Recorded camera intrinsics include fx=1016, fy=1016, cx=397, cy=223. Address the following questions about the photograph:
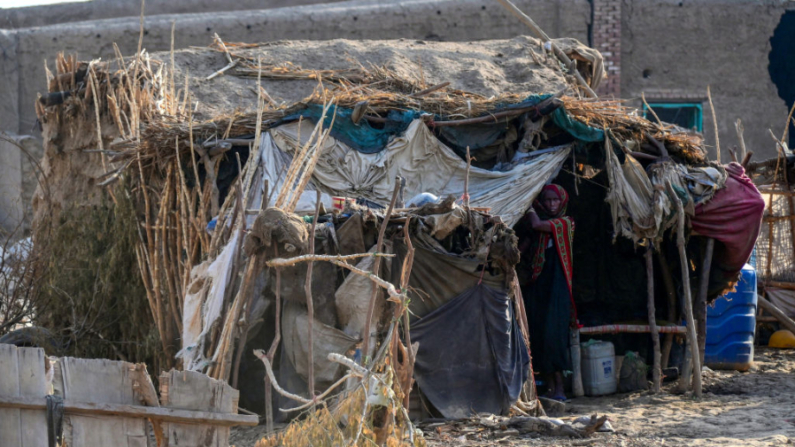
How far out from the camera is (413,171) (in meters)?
8.52

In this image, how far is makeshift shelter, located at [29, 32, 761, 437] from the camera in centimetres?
699

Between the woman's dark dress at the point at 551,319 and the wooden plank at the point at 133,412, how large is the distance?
4597 millimetres

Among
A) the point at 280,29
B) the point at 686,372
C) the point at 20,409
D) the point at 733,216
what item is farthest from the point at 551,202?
the point at 280,29

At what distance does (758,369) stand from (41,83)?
10.4m

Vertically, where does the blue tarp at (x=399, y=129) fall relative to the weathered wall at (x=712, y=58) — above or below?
below

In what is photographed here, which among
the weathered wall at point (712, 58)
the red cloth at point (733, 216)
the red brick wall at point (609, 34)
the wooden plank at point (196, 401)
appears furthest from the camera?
the weathered wall at point (712, 58)

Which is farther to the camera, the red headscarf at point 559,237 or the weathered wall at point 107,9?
the weathered wall at point 107,9

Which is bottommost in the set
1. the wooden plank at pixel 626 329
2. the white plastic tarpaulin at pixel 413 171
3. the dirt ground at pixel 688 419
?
the dirt ground at pixel 688 419

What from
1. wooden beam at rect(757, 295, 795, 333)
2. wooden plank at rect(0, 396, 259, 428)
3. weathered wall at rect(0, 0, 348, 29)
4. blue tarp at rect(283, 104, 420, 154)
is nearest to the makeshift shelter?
blue tarp at rect(283, 104, 420, 154)

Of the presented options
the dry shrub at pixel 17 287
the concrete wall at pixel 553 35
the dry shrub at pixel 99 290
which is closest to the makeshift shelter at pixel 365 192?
the dry shrub at pixel 99 290

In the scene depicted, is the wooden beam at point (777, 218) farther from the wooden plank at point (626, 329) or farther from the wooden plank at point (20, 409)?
the wooden plank at point (20, 409)

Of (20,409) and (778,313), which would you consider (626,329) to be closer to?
(778,313)

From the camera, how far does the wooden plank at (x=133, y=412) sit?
419 cm

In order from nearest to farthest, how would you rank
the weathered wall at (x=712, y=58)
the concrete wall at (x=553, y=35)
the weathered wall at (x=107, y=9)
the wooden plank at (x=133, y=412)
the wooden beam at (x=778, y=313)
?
the wooden plank at (x=133, y=412)
the wooden beam at (x=778, y=313)
the concrete wall at (x=553, y=35)
the weathered wall at (x=712, y=58)
the weathered wall at (x=107, y=9)
